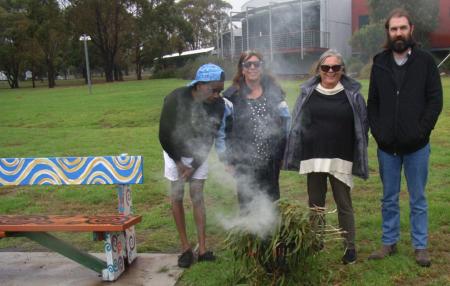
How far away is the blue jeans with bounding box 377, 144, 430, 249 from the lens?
3615 millimetres

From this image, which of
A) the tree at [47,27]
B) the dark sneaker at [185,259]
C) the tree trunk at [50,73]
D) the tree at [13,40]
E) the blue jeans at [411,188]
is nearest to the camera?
the blue jeans at [411,188]

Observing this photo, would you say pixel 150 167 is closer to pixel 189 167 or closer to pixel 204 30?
pixel 189 167

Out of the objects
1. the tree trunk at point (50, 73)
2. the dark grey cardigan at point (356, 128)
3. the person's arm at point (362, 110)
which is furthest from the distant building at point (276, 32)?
the tree trunk at point (50, 73)

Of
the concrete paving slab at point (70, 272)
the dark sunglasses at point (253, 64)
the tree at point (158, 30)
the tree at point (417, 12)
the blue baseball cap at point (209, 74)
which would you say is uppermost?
the tree at point (158, 30)

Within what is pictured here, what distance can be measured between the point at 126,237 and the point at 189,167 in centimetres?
86

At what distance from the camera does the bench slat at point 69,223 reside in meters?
3.65

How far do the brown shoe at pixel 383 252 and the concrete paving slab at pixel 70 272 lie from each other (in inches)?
62.3

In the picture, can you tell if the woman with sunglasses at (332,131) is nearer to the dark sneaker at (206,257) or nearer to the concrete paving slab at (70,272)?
the dark sneaker at (206,257)

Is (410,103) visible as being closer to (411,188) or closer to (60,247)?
(411,188)

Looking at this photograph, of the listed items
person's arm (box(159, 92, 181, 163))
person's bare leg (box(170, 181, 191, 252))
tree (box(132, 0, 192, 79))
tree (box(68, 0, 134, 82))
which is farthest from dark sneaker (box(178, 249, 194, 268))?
tree (box(132, 0, 192, 79))

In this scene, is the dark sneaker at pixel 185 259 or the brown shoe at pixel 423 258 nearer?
the brown shoe at pixel 423 258

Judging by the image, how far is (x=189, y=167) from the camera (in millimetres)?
3846

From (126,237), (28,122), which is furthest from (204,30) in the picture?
(126,237)

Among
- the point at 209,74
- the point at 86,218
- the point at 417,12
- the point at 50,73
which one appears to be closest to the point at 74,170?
the point at 86,218
